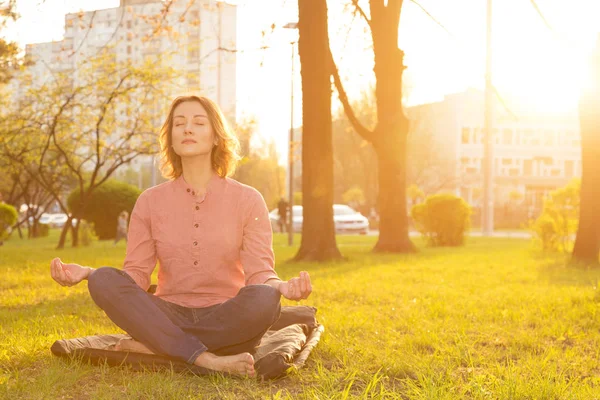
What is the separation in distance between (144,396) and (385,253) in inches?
549

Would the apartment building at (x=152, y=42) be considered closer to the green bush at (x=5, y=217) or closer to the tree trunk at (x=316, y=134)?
the tree trunk at (x=316, y=134)

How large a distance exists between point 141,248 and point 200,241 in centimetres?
40

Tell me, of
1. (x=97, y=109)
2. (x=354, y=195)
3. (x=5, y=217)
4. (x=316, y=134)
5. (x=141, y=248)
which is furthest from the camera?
(x=354, y=195)

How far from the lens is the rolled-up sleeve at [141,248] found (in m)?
4.84

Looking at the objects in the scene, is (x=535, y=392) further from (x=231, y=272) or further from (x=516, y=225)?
(x=516, y=225)

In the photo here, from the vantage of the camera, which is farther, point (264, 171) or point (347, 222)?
point (264, 171)

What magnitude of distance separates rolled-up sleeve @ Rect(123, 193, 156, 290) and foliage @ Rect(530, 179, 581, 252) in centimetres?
1341

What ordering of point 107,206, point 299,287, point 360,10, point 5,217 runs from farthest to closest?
point 107,206 → point 5,217 → point 360,10 → point 299,287

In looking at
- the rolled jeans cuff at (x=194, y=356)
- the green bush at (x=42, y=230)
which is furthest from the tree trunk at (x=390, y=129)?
the green bush at (x=42, y=230)

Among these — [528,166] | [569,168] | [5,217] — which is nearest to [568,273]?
[5,217]

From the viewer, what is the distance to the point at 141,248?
4.87 metres

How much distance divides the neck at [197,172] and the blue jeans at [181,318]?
2.42 feet

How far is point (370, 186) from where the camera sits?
5719 cm

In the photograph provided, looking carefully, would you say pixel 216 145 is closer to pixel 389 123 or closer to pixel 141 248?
pixel 141 248
